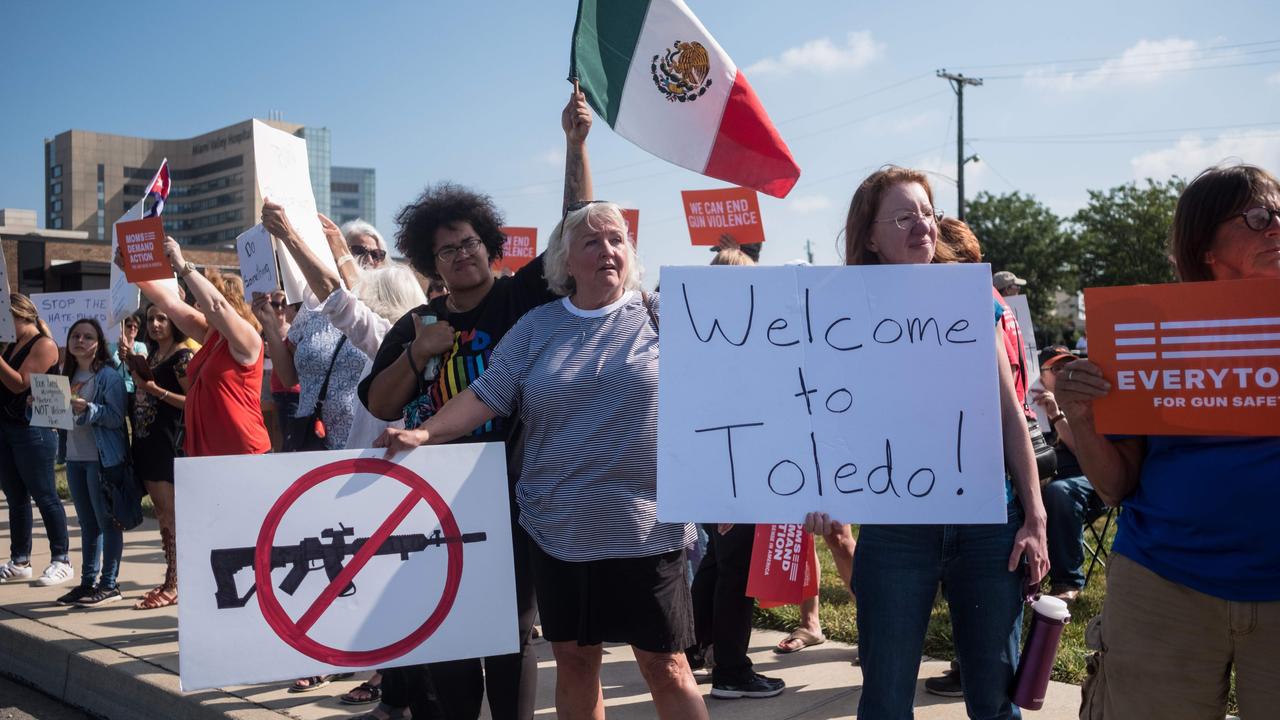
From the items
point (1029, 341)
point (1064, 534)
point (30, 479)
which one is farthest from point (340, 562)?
point (30, 479)

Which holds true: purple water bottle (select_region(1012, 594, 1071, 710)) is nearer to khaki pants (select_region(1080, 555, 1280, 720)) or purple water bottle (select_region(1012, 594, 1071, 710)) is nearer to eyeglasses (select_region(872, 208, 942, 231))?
khaki pants (select_region(1080, 555, 1280, 720))

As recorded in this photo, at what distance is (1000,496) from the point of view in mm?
2338

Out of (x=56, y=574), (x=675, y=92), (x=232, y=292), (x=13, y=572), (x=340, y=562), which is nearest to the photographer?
(x=340, y=562)

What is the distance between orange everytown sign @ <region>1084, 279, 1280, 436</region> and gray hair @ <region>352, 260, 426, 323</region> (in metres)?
2.78

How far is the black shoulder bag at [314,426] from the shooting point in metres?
4.54

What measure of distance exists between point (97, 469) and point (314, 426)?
262 centimetres

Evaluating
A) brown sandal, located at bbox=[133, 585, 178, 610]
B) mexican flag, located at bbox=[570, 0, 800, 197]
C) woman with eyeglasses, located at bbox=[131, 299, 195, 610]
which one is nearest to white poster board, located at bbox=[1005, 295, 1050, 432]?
mexican flag, located at bbox=[570, 0, 800, 197]

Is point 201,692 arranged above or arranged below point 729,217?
below

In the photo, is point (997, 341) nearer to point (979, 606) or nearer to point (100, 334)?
point (979, 606)

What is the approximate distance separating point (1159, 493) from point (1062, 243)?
54.3m

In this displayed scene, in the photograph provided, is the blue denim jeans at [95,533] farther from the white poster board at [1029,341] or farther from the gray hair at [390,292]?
the white poster board at [1029,341]

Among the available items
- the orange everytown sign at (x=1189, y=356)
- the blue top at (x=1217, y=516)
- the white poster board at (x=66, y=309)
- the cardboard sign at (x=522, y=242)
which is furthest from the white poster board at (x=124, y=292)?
the cardboard sign at (x=522, y=242)

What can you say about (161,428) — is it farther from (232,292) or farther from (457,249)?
(457,249)

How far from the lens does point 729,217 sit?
9234 mm
